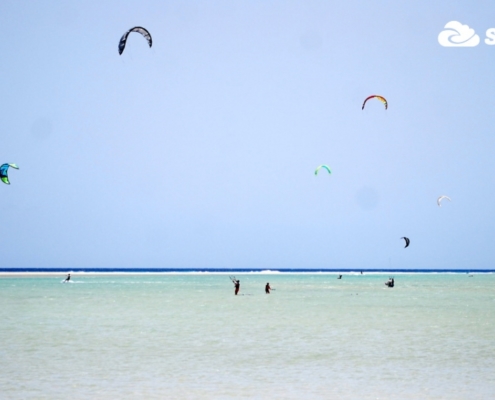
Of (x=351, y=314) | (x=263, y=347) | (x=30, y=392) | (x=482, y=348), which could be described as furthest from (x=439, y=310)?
(x=30, y=392)

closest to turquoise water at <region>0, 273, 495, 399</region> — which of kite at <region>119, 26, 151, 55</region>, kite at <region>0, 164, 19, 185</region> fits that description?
kite at <region>0, 164, 19, 185</region>

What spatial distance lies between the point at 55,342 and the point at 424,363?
32.0 feet

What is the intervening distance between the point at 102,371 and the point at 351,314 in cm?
1634

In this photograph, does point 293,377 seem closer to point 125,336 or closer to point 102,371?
point 102,371

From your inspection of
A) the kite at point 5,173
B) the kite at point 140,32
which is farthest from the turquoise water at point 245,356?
the kite at point 140,32

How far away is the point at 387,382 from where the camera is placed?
43.6ft

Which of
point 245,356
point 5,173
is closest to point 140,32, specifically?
point 5,173

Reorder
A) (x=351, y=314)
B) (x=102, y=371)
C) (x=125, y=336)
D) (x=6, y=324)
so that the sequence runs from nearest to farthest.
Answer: (x=102, y=371), (x=125, y=336), (x=6, y=324), (x=351, y=314)

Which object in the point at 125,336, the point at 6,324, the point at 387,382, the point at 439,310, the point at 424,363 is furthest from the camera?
the point at 439,310

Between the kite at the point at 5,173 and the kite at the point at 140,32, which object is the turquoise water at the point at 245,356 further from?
the kite at the point at 140,32

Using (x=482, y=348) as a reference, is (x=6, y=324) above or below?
below

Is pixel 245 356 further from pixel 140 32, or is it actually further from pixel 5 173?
pixel 5 173

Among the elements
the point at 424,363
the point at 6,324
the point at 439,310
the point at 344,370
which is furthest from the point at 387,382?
the point at 439,310

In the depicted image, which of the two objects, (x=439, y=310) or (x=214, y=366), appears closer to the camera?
(x=214, y=366)
